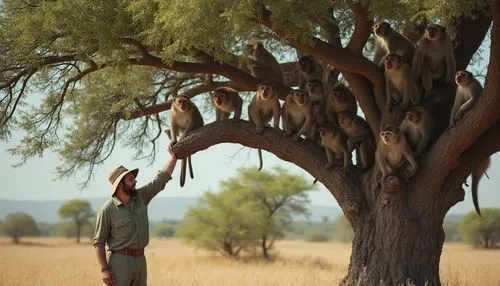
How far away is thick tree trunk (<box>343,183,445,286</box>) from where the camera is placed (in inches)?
402

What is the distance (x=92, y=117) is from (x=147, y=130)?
165 centimetres

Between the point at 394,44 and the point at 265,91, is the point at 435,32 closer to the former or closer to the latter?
the point at 394,44

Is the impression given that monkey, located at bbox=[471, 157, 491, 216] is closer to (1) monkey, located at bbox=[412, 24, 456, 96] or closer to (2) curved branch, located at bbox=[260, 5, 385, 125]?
(1) monkey, located at bbox=[412, 24, 456, 96]

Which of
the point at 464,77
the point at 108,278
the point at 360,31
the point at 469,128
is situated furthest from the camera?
the point at 360,31

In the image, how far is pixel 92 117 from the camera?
630 inches

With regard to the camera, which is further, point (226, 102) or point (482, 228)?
point (482, 228)

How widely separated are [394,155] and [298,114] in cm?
165

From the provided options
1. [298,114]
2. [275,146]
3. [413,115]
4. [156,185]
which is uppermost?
[298,114]

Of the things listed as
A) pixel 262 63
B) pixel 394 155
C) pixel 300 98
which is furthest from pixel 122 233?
pixel 262 63

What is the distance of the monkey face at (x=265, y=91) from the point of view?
11.1 m

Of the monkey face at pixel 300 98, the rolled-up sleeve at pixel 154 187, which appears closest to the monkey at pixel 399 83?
the monkey face at pixel 300 98

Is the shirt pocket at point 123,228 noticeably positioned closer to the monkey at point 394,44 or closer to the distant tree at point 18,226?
the monkey at point 394,44

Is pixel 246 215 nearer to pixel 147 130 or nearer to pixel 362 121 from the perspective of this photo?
pixel 147 130

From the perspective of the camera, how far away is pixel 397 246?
10.3m
